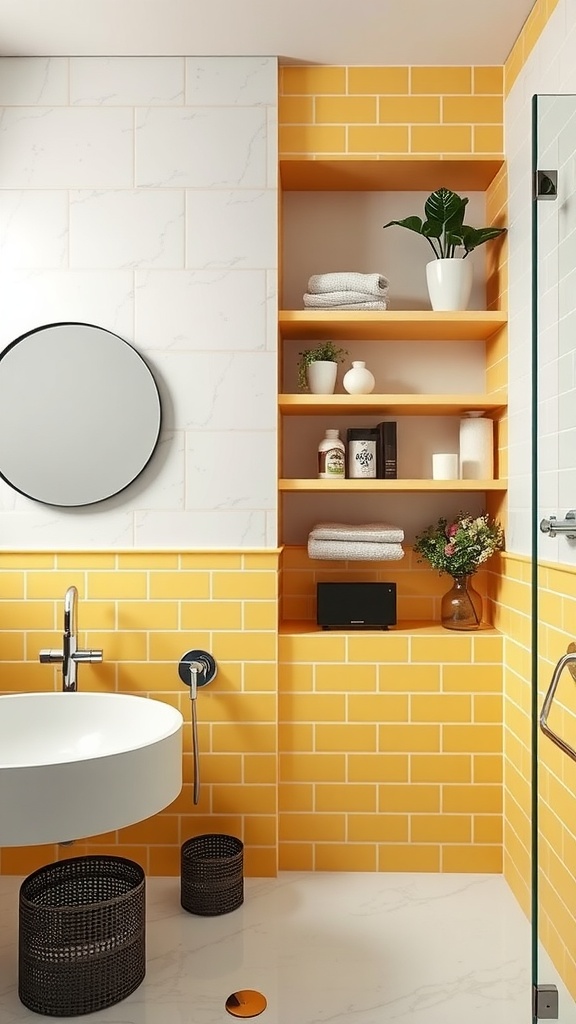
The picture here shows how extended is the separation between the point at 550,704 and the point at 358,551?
1204 mm

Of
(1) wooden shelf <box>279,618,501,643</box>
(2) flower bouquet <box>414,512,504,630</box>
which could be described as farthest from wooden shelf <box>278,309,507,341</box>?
(1) wooden shelf <box>279,618,501,643</box>

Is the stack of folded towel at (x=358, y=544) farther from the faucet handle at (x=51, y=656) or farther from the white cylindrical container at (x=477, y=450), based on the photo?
the faucet handle at (x=51, y=656)

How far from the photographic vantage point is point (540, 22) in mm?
2211

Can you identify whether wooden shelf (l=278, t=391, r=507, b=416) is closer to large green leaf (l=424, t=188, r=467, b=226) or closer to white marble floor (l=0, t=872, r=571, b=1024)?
large green leaf (l=424, t=188, r=467, b=226)

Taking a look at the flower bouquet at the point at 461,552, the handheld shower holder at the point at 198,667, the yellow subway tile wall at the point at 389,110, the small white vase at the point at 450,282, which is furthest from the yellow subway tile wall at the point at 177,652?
the yellow subway tile wall at the point at 389,110

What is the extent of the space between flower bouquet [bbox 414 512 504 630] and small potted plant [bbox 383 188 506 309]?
0.67 metres

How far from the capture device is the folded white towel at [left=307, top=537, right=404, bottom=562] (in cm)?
258

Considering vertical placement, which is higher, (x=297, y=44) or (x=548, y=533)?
(x=297, y=44)

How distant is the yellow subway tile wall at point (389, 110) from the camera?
2.58 m

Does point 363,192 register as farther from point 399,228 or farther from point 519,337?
point 519,337

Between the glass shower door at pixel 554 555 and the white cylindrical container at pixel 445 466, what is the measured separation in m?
1.12

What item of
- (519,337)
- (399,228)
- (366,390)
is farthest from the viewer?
(399,228)

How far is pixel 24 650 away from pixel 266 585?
74 cm

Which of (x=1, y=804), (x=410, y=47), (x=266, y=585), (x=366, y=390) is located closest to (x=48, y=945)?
(x=1, y=804)
